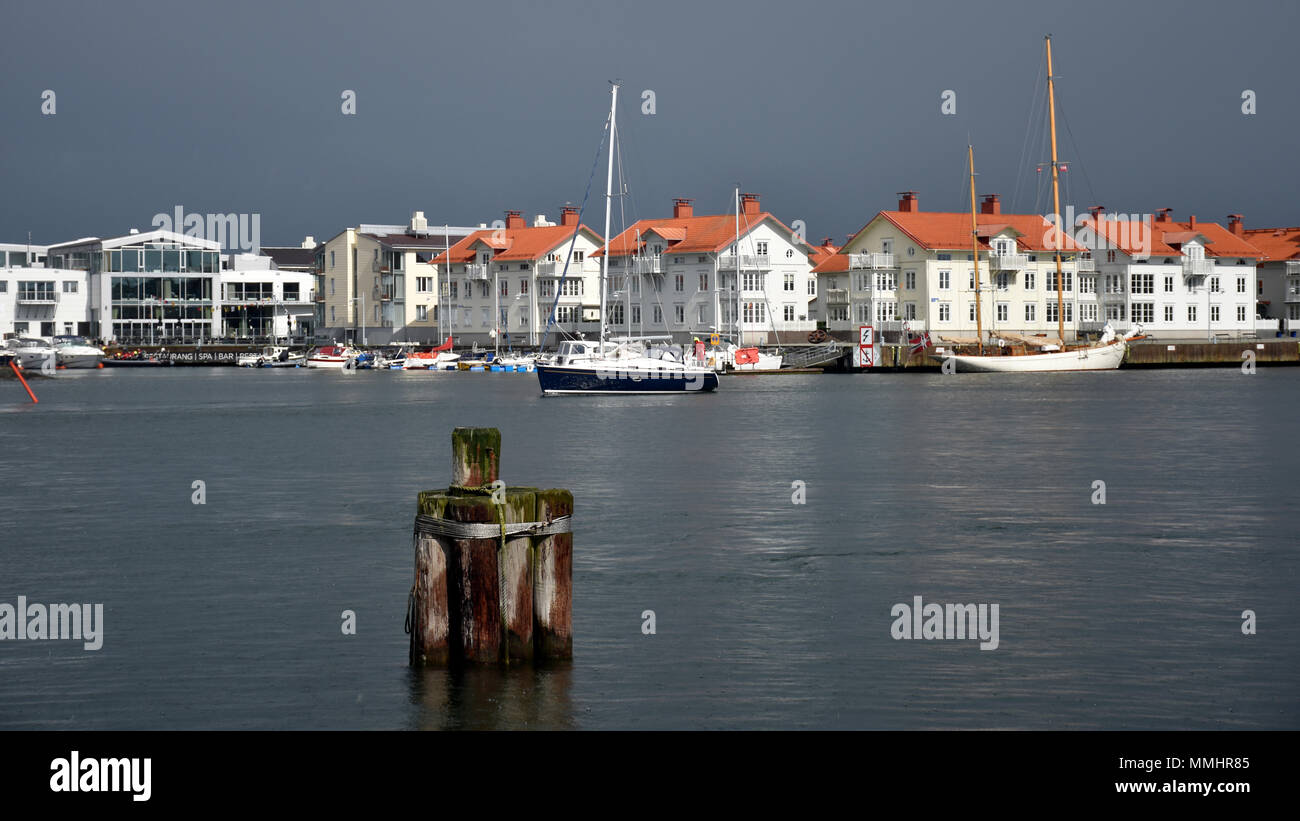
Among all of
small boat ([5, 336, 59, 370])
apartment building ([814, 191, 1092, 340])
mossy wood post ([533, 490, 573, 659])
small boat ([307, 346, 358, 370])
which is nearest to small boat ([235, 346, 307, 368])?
small boat ([307, 346, 358, 370])

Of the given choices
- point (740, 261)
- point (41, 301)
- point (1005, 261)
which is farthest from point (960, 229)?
point (41, 301)

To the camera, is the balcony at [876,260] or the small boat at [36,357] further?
the small boat at [36,357]

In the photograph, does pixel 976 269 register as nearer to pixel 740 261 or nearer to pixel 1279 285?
pixel 740 261

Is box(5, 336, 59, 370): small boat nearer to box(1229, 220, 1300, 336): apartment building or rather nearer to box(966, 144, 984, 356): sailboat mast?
box(966, 144, 984, 356): sailboat mast

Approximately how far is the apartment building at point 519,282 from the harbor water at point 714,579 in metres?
90.6

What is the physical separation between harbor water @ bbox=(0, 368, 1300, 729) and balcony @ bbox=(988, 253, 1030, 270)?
7502cm

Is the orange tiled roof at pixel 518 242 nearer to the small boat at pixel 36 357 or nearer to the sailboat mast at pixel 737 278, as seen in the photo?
the sailboat mast at pixel 737 278

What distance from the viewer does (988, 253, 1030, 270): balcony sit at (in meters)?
129

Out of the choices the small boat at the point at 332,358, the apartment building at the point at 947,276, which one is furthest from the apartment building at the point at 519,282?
the apartment building at the point at 947,276

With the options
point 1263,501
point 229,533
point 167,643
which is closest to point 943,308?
point 1263,501

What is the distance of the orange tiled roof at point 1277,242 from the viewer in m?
157

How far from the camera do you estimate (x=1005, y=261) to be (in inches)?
5089
